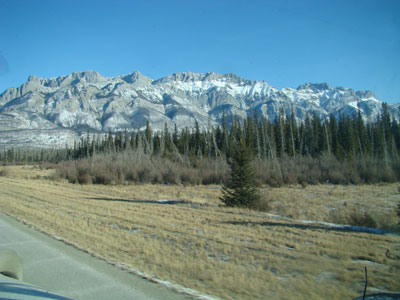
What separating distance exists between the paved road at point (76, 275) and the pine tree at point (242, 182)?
43.5ft

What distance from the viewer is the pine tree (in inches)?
776

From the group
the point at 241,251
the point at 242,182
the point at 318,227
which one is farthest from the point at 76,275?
the point at 242,182

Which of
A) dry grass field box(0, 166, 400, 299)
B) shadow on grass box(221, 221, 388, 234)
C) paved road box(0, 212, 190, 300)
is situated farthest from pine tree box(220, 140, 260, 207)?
paved road box(0, 212, 190, 300)

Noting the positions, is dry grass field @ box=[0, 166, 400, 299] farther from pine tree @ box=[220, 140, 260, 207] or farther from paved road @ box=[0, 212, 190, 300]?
pine tree @ box=[220, 140, 260, 207]

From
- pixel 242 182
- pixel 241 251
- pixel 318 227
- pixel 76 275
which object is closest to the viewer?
pixel 76 275

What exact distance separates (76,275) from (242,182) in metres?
15.2

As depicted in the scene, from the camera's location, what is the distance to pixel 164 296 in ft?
16.6

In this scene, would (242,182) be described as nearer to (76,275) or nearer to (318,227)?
(318,227)

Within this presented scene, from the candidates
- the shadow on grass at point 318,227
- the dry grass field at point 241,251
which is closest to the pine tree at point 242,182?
the dry grass field at point 241,251

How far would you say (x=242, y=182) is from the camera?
20.0 m

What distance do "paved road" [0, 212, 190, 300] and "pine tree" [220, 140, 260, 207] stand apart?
13265mm

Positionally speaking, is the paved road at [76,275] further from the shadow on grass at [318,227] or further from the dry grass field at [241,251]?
the shadow on grass at [318,227]

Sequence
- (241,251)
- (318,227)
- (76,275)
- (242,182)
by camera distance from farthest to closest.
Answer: (242,182), (318,227), (241,251), (76,275)

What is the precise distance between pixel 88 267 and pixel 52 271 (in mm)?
772
